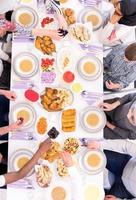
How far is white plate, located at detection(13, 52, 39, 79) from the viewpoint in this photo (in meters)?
2.75

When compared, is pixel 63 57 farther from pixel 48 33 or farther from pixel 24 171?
pixel 24 171

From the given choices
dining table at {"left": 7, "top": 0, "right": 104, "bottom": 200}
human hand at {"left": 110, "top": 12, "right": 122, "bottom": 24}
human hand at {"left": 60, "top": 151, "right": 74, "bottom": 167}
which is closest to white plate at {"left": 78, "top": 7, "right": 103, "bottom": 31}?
dining table at {"left": 7, "top": 0, "right": 104, "bottom": 200}

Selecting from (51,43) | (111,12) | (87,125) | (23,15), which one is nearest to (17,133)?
(87,125)

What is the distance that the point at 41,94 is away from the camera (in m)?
2.71

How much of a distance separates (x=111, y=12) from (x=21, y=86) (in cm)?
94

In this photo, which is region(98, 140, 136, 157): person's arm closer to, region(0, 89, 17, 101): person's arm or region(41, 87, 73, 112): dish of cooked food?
region(41, 87, 73, 112): dish of cooked food

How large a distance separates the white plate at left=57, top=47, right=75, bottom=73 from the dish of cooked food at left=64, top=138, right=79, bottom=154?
1.61ft

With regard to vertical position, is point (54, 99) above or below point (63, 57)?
below

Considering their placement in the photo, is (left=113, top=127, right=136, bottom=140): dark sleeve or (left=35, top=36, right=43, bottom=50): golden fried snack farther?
(left=113, top=127, right=136, bottom=140): dark sleeve

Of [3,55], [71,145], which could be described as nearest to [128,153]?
[71,145]

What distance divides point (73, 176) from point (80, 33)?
3.25 ft

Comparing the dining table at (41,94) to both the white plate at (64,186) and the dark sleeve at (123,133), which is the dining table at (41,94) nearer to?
the white plate at (64,186)

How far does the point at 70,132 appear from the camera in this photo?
2703 mm

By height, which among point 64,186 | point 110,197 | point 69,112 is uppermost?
point 69,112
